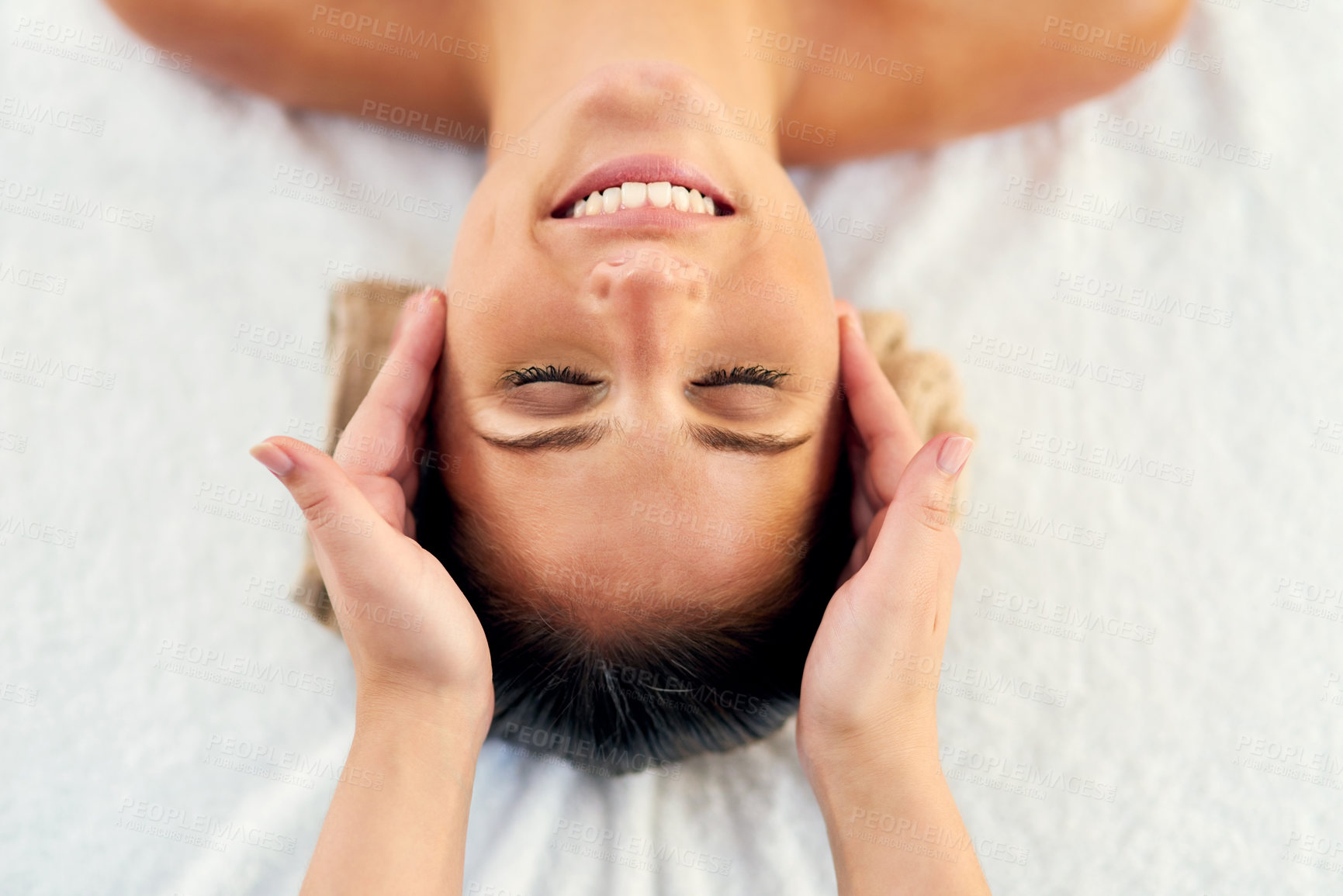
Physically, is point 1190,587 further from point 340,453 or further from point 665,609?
point 340,453

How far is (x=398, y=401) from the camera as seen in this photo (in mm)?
1617

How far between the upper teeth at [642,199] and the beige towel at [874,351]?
64 centimetres

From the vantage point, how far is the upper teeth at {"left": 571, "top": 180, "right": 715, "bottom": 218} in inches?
59.3

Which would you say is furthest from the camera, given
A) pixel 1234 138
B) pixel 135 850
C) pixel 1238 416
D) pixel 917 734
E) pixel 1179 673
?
pixel 1234 138

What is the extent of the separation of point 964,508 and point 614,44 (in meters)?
1.18

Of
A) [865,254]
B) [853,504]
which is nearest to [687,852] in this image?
[853,504]

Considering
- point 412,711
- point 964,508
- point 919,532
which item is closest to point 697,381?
point 919,532

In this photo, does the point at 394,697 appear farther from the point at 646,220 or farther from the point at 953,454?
the point at 953,454

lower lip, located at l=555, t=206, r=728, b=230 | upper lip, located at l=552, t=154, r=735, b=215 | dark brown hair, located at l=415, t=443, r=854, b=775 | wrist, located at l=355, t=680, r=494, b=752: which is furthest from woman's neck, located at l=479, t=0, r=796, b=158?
wrist, located at l=355, t=680, r=494, b=752

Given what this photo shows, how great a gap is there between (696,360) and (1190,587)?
4.04 feet

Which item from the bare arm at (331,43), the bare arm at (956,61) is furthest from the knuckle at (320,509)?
the bare arm at (956,61)

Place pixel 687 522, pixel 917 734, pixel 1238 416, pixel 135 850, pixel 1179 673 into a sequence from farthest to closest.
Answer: pixel 1238 416, pixel 1179 673, pixel 135 850, pixel 917 734, pixel 687 522

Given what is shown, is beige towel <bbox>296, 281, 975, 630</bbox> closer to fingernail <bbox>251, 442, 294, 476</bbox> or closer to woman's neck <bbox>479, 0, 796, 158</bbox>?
woman's neck <bbox>479, 0, 796, 158</bbox>

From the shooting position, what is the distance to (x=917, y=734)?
1515 millimetres
